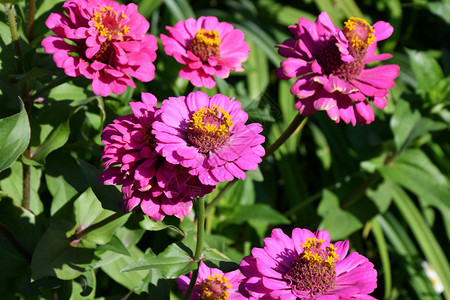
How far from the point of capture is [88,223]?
3.93 ft

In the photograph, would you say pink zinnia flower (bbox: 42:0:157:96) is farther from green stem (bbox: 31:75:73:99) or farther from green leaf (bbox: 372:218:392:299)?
green leaf (bbox: 372:218:392:299)

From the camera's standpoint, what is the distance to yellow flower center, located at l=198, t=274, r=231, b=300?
3.35 ft

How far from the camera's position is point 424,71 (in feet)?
5.92

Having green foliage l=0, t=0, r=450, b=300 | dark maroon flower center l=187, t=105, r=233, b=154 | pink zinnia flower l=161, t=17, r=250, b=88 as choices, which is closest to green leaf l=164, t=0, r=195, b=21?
green foliage l=0, t=0, r=450, b=300

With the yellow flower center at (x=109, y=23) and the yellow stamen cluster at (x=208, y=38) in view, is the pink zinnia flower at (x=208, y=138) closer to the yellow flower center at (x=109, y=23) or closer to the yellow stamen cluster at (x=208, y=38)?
the yellow flower center at (x=109, y=23)

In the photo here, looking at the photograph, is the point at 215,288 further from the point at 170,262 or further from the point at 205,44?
the point at 205,44

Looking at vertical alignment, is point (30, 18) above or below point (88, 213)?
above

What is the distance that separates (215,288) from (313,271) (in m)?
0.23

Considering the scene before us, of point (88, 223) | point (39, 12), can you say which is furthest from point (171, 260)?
point (39, 12)

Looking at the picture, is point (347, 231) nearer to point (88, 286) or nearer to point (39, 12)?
point (88, 286)

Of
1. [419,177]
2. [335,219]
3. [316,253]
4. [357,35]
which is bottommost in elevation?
[335,219]

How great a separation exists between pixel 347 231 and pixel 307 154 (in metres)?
0.73

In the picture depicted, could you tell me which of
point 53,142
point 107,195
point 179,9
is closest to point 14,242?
point 53,142

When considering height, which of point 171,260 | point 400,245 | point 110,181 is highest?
point 110,181
